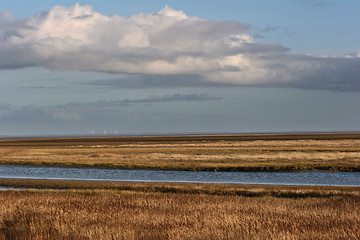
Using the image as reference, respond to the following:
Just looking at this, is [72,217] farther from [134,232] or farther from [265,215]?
[265,215]

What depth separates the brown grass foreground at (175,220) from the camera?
12281 millimetres

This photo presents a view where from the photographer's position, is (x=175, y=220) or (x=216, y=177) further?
(x=216, y=177)

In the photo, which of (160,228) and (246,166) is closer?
(160,228)

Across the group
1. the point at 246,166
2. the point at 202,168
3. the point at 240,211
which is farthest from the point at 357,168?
the point at 240,211

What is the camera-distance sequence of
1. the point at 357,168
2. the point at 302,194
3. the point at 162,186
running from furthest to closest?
the point at 357,168 < the point at 162,186 < the point at 302,194

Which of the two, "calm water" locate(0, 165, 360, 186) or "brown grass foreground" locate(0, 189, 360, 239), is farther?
"calm water" locate(0, 165, 360, 186)

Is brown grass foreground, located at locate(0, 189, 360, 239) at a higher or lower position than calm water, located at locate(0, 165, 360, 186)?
higher

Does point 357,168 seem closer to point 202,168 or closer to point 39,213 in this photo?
point 202,168

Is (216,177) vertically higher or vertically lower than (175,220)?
lower

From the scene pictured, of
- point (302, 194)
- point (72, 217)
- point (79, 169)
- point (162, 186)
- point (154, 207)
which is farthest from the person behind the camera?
point (79, 169)

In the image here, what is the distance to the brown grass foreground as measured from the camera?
1228 cm

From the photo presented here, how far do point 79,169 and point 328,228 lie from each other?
138 feet

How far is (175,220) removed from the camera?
568 inches

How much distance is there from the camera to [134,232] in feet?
41.6
